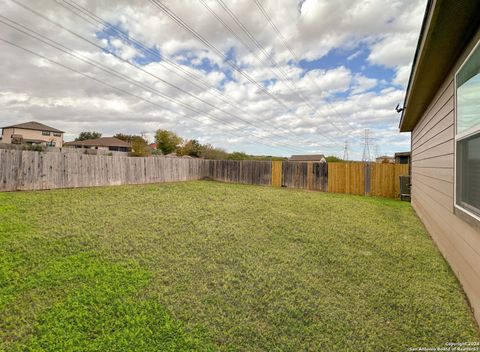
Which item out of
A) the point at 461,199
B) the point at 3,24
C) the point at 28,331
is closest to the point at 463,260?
the point at 461,199

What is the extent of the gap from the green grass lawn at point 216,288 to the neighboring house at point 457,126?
40cm

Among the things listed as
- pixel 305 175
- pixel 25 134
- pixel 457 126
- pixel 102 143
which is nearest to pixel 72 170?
pixel 457 126

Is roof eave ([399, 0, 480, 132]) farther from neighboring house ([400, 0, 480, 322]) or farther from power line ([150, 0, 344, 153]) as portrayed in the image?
power line ([150, 0, 344, 153])

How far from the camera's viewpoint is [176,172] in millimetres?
14078

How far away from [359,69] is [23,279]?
57.5 ft

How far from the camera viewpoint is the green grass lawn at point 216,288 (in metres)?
1.88

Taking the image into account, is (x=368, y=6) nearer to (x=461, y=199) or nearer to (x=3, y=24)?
(x=461, y=199)

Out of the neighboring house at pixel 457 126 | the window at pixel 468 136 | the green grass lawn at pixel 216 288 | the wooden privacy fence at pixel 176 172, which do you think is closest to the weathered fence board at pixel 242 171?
the wooden privacy fence at pixel 176 172

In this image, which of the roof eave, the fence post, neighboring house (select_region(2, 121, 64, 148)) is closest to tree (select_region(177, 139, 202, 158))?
neighboring house (select_region(2, 121, 64, 148))

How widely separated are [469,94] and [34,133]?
54.2 metres

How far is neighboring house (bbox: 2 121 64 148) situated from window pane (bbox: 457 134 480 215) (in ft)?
153

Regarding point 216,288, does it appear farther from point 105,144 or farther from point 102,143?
point 102,143

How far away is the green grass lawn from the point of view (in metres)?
1.88

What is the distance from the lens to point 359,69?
14.6 meters
